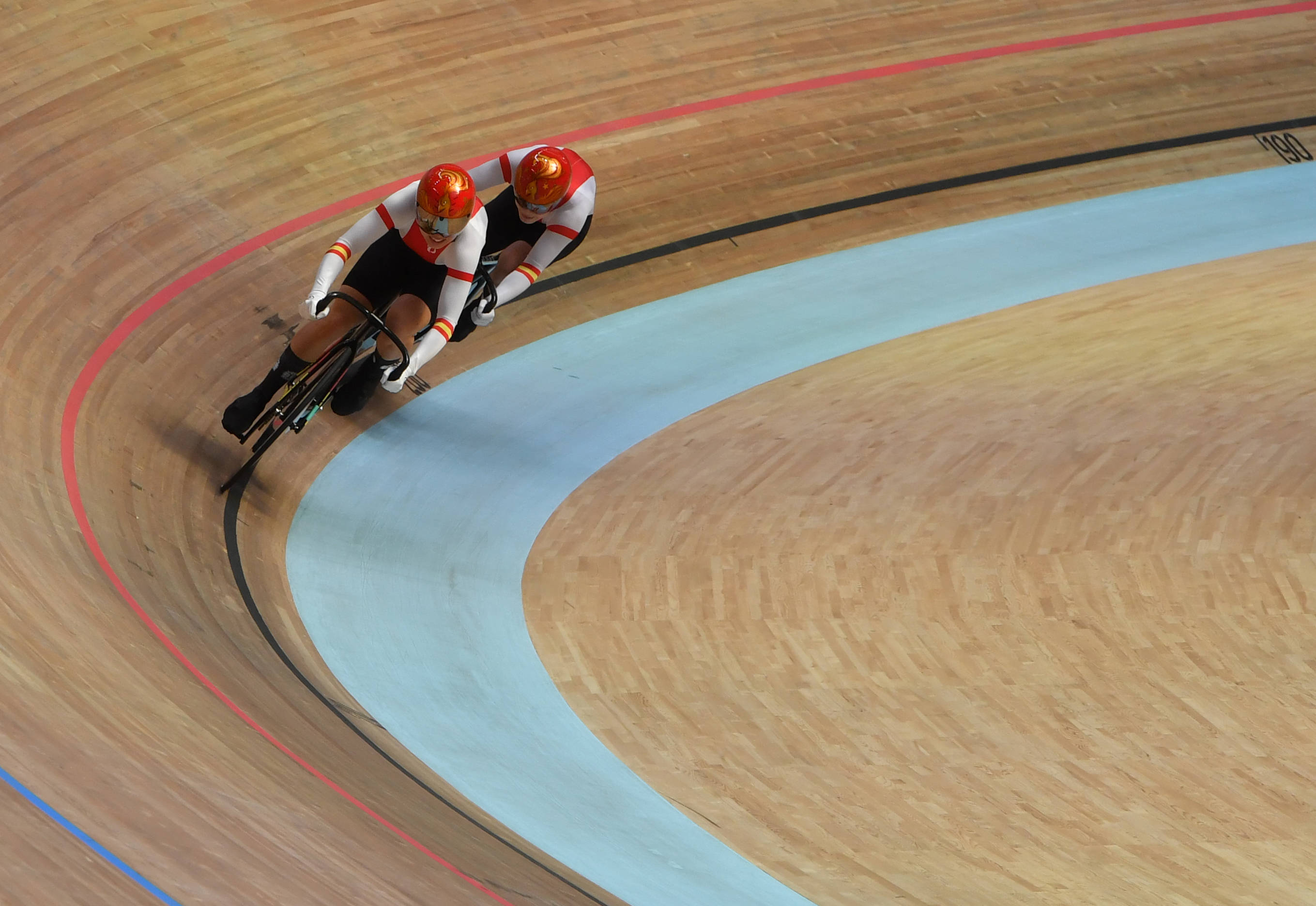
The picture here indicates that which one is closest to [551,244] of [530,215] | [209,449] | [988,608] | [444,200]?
[530,215]

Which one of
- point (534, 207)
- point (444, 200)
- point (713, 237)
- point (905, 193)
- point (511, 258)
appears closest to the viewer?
point (444, 200)

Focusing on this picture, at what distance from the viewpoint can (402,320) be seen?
13.8 ft

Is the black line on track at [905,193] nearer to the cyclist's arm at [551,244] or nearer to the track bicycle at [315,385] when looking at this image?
the cyclist's arm at [551,244]

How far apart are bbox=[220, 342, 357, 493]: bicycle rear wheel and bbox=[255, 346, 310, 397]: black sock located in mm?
29

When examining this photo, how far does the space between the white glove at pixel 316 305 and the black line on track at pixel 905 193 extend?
1.88m

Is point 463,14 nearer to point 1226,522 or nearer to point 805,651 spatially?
point 805,651

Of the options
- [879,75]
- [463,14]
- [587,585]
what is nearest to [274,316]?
[587,585]

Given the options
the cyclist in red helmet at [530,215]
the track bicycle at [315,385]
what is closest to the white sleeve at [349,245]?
the track bicycle at [315,385]

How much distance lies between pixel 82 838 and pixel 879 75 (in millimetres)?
5976

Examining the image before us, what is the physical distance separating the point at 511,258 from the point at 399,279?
2.09 feet

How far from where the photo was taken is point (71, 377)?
13.4ft

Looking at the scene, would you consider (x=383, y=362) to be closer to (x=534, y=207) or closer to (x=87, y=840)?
(x=534, y=207)

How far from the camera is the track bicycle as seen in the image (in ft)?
13.5

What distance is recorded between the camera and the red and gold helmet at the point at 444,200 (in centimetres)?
375
